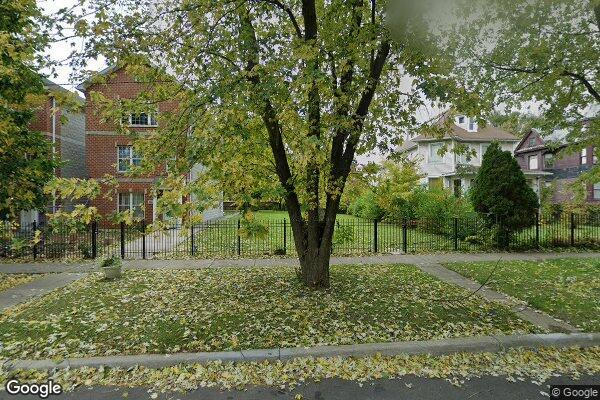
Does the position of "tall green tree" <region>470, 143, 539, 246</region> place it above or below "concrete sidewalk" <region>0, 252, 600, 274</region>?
above

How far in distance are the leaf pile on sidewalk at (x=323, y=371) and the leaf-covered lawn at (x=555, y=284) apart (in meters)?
1.59

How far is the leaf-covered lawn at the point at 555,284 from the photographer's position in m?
6.20

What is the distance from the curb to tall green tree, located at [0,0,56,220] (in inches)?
205

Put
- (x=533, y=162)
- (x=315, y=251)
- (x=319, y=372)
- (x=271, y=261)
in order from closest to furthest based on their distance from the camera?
(x=319, y=372) → (x=315, y=251) → (x=271, y=261) → (x=533, y=162)

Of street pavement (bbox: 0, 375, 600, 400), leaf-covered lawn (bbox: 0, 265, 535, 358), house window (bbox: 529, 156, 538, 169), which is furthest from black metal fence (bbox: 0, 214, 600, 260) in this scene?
house window (bbox: 529, 156, 538, 169)

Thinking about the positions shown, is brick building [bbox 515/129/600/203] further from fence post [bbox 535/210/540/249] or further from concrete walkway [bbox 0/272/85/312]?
concrete walkway [bbox 0/272/85/312]

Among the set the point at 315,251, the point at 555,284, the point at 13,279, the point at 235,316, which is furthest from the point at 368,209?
the point at 13,279

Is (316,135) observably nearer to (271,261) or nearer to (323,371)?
(323,371)

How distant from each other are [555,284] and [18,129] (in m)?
12.6

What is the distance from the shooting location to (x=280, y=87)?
5.30 meters

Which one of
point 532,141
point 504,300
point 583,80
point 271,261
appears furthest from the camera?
point 532,141

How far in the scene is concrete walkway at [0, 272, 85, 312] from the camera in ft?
23.5

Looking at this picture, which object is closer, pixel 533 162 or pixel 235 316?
pixel 235 316

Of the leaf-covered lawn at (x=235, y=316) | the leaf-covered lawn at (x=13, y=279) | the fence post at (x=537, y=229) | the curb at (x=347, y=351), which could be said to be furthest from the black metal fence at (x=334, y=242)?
the curb at (x=347, y=351)
